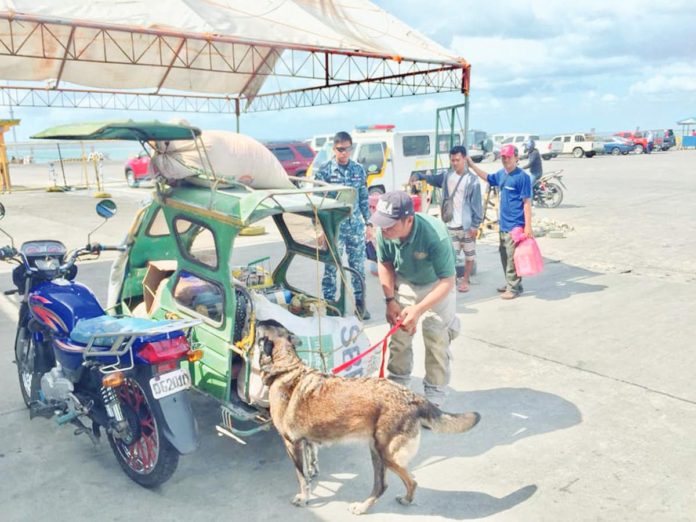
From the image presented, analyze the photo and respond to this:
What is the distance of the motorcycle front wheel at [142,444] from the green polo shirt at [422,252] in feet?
6.47

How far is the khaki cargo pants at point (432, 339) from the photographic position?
4.51 metres

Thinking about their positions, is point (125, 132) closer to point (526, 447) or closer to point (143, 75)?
point (526, 447)

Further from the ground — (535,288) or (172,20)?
(172,20)

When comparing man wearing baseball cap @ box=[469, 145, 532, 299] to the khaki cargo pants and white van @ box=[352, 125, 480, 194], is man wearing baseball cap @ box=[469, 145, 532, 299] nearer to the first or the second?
the khaki cargo pants

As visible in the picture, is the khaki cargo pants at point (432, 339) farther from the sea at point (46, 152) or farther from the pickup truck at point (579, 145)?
the pickup truck at point (579, 145)

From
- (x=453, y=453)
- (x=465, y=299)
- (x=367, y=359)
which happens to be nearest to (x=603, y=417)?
(x=453, y=453)

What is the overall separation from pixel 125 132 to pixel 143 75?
9945mm

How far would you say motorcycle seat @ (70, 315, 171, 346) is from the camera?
3461mm

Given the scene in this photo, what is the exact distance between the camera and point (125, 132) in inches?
155

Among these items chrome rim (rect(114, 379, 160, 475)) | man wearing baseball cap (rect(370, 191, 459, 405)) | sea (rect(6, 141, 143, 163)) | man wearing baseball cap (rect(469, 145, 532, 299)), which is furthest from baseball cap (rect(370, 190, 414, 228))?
sea (rect(6, 141, 143, 163))

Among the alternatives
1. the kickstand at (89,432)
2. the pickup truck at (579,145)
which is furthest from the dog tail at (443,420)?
the pickup truck at (579,145)

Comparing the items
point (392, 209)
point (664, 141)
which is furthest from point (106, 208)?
point (664, 141)

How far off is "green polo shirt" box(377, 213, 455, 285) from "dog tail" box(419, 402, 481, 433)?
115 cm

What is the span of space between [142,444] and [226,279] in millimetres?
1137
